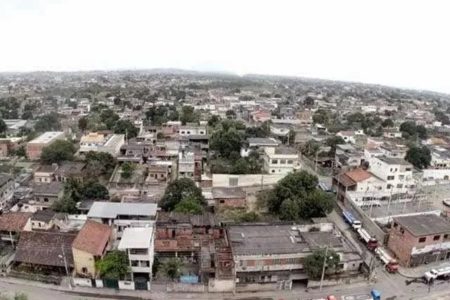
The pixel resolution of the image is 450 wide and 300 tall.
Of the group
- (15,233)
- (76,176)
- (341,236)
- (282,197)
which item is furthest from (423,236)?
(76,176)

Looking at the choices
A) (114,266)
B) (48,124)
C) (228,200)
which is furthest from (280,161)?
(48,124)

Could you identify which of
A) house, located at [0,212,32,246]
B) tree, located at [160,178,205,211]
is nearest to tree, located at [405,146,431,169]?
tree, located at [160,178,205,211]

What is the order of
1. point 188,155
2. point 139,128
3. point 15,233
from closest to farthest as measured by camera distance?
point 15,233
point 188,155
point 139,128

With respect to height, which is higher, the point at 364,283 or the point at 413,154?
the point at 413,154

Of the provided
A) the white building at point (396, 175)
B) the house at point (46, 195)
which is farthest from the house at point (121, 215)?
the white building at point (396, 175)

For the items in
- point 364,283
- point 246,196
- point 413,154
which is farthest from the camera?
point 413,154

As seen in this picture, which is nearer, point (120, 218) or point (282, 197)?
point (120, 218)

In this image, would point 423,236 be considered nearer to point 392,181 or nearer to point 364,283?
point 364,283
